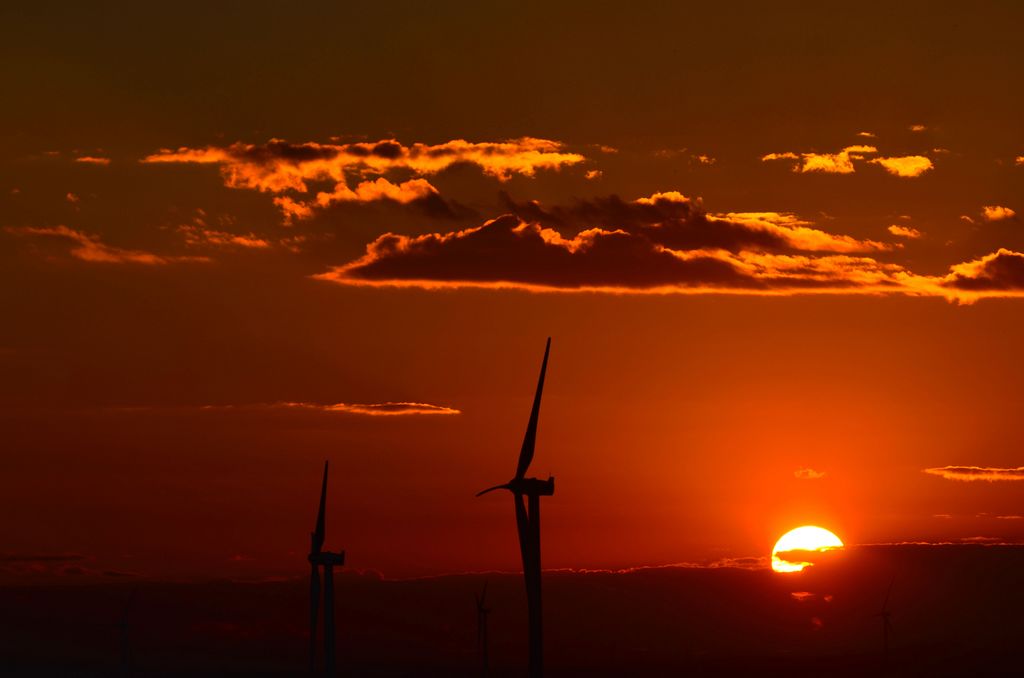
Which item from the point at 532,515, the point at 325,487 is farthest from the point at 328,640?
the point at 532,515

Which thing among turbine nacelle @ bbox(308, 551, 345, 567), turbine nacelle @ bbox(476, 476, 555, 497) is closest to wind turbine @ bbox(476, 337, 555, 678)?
turbine nacelle @ bbox(476, 476, 555, 497)

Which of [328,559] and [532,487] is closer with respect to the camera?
[532,487]

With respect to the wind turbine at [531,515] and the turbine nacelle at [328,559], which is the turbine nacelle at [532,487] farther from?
the turbine nacelle at [328,559]

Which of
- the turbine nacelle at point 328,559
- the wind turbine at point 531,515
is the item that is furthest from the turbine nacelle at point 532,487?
the turbine nacelle at point 328,559

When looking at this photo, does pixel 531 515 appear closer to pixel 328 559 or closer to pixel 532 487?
pixel 532 487

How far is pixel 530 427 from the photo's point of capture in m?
124

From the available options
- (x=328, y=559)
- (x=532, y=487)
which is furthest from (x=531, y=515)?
(x=328, y=559)

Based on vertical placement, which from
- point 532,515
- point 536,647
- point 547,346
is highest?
point 547,346

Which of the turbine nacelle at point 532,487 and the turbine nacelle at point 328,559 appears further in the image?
the turbine nacelle at point 328,559

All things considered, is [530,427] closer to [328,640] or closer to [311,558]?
[328,640]

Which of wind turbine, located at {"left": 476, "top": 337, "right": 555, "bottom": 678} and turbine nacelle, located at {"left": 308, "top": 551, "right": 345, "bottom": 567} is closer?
wind turbine, located at {"left": 476, "top": 337, "right": 555, "bottom": 678}

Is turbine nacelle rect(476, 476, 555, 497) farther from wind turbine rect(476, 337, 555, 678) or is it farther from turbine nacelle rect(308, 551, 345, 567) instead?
turbine nacelle rect(308, 551, 345, 567)

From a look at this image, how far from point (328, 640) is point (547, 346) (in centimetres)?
6996

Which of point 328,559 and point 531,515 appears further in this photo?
point 328,559
